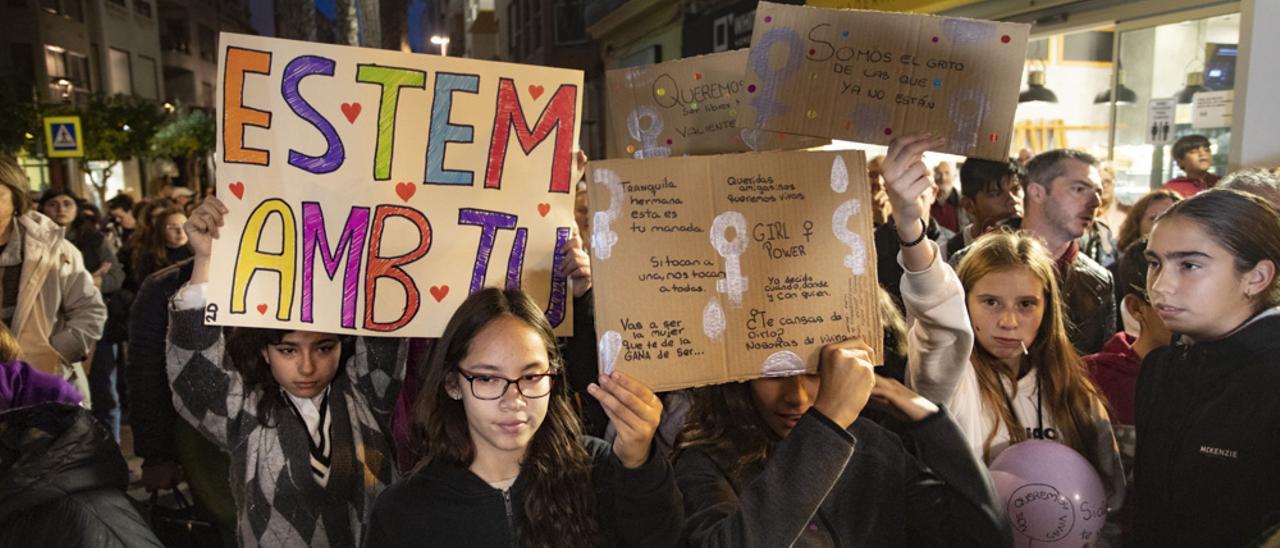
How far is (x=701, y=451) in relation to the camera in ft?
7.00

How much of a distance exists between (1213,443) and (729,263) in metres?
1.24

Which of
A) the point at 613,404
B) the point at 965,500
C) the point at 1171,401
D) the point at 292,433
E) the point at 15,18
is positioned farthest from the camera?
the point at 15,18

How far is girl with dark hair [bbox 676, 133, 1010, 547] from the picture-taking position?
1812mm

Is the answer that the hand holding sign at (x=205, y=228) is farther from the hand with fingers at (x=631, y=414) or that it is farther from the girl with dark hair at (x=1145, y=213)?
the girl with dark hair at (x=1145, y=213)

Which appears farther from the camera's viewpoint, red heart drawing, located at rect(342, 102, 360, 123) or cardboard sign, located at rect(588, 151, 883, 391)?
red heart drawing, located at rect(342, 102, 360, 123)

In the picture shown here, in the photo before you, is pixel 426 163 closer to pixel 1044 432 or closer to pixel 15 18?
pixel 1044 432

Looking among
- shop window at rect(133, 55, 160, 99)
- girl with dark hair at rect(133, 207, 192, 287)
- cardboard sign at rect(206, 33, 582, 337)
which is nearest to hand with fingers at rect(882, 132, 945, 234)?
cardboard sign at rect(206, 33, 582, 337)

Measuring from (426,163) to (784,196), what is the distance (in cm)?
115

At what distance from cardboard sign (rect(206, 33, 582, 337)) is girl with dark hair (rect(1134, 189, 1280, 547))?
5.35 feet

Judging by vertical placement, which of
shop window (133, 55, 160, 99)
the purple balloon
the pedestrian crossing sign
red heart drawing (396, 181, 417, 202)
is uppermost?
shop window (133, 55, 160, 99)

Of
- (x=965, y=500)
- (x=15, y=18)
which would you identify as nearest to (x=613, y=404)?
(x=965, y=500)

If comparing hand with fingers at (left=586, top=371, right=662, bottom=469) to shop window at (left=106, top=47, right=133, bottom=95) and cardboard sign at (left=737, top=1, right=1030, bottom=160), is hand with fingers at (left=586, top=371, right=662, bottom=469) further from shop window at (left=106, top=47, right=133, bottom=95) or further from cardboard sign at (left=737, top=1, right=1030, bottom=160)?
shop window at (left=106, top=47, right=133, bottom=95)

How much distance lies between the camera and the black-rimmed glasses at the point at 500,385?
200cm

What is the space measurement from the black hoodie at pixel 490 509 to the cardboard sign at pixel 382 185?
68 centimetres
